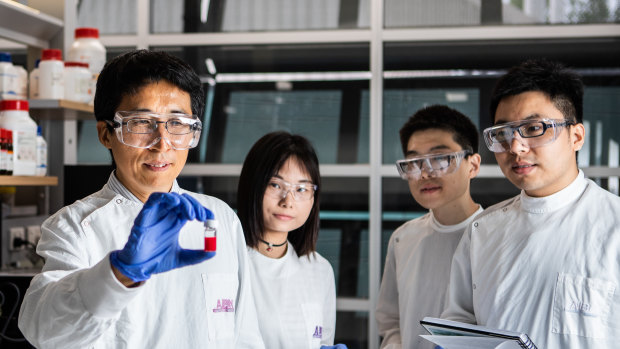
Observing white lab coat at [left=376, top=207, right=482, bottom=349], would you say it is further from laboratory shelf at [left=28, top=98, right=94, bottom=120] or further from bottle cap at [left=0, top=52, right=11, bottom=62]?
bottle cap at [left=0, top=52, right=11, bottom=62]

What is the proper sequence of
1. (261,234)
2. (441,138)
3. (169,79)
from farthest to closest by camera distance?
(441,138), (261,234), (169,79)

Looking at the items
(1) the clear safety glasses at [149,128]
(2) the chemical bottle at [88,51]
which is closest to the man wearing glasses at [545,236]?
(1) the clear safety glasses at [149,128]

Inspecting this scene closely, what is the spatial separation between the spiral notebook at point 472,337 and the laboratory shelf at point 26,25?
2.20 meters

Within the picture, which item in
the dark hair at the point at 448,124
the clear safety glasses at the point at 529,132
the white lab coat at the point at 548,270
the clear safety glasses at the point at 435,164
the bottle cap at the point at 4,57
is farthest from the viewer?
the bottle cap at the point at 4,57

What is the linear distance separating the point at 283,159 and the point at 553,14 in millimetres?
2090

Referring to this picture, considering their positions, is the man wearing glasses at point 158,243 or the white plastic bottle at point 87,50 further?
the white plastic bottle at point 87,50

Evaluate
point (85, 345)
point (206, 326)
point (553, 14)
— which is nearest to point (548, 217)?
point (206, 326)

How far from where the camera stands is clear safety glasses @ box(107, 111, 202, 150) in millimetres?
1406

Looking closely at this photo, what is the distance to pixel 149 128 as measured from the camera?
1.43m

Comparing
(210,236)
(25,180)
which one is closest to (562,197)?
(210,236)

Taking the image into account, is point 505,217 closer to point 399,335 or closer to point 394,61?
point 399,335

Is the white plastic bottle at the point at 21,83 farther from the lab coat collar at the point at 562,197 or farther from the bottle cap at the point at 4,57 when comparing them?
the lab coat collar at the point at 562,197

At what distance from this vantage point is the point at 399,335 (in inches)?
94.0

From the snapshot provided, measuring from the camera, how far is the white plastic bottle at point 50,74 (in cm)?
259
